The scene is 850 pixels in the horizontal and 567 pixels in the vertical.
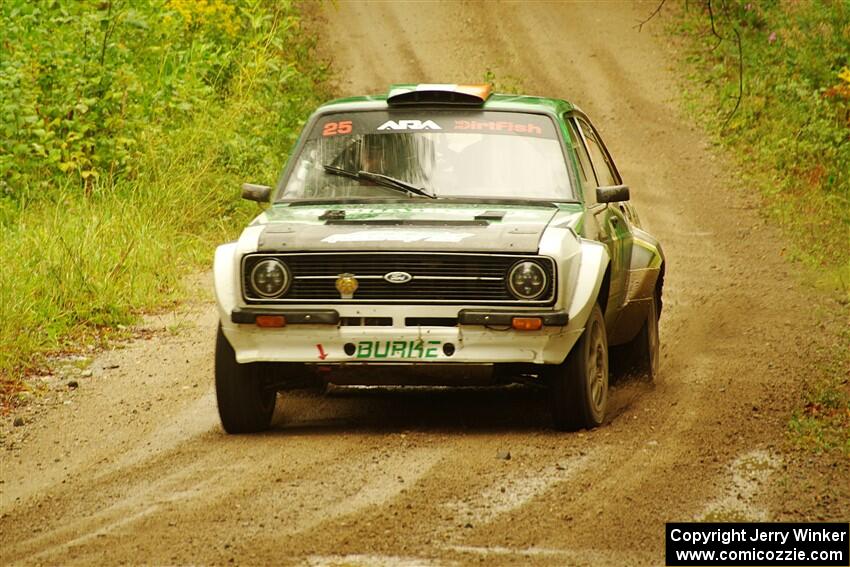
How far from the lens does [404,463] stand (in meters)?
6.91

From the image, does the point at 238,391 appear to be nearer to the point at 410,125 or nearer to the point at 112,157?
the point at 410,125

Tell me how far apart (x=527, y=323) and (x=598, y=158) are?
7.83 ft

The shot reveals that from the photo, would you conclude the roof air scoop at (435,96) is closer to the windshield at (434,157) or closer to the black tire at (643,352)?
the windshield at (434,157)

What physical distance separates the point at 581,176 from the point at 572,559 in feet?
11.2

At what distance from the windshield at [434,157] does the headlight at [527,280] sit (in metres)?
1.03

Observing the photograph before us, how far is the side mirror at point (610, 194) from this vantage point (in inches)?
324

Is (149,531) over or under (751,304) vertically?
over

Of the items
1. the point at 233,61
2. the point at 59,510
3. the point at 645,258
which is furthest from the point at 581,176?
the point at 233,61

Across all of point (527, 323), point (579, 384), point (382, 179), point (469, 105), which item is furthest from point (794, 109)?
point (527, 323)

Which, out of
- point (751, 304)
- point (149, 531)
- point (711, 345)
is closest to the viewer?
point (149, 531)

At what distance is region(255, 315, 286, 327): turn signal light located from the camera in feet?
23.9

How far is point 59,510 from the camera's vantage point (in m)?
6.36

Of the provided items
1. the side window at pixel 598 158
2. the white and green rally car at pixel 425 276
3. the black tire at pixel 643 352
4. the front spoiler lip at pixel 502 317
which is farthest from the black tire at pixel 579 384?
the black tire at pixel 643 352

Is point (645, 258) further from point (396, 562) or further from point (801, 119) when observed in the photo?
point (801, 119)
